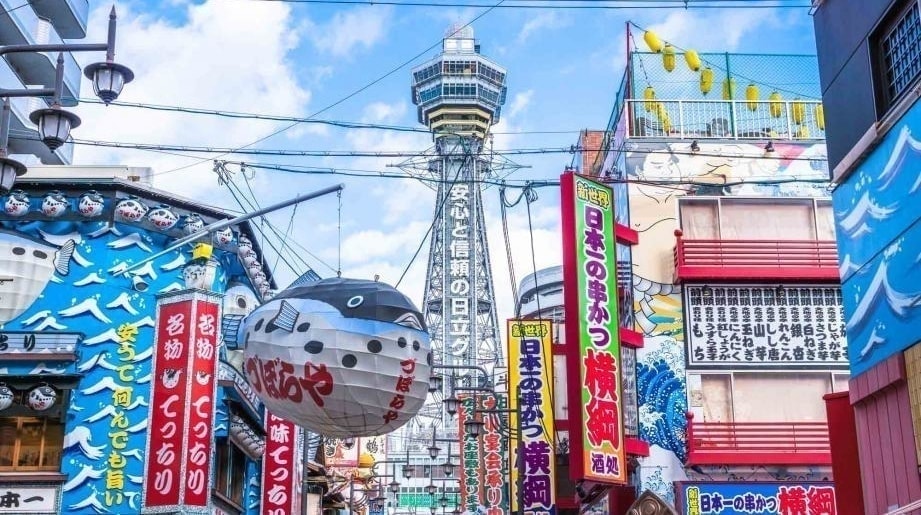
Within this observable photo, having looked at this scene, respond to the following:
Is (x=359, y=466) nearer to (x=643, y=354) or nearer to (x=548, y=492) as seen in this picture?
(x=548, y=492)

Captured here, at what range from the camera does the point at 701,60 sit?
29.7 meters

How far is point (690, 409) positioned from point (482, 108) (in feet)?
495

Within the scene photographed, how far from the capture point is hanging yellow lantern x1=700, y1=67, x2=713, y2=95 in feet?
94.1

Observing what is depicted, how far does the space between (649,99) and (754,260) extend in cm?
516

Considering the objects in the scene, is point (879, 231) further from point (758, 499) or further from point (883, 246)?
point (758, 499)

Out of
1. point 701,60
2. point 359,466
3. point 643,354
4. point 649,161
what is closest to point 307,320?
point 643,354

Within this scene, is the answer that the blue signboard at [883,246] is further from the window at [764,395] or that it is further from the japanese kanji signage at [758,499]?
the window at [764,395]

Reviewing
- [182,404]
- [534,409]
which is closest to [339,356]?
[182,404]

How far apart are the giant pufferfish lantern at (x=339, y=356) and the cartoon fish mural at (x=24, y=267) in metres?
11.4

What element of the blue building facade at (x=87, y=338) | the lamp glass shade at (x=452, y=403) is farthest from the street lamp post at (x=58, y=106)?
the lamp glass shade at (x=452, y=403)

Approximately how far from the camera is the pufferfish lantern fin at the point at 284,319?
14.5m

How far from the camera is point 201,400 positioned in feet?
78.7

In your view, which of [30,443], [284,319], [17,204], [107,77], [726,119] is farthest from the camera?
[726,119]

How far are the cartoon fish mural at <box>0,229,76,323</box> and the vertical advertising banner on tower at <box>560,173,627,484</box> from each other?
11.7 meters
